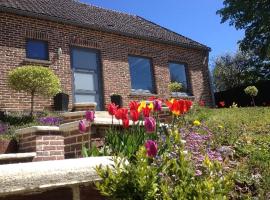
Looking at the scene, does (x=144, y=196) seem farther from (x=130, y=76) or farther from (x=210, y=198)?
(x=130, y=76)

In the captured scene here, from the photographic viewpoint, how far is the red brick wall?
13.7m

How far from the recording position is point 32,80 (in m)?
12.1

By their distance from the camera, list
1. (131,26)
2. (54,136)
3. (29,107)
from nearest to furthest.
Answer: (54,136)
(29,107)
(131,26)

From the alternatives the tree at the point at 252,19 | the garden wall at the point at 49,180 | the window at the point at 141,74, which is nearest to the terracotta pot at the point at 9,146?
the garden wall at the point at 49,180

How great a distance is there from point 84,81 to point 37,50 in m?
2.17

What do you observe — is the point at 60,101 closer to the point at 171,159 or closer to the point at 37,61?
the point at 37,61

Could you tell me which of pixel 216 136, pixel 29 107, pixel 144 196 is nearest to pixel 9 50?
pixel 29 107

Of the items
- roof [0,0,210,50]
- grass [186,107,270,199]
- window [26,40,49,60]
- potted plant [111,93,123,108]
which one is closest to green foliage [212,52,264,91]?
roof [0,0,210,50]

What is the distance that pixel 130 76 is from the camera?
17.4m

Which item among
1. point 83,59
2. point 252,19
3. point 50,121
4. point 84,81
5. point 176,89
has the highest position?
point 252,19

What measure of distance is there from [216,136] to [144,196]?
486cm

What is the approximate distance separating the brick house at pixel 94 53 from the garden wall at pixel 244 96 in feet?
12.7

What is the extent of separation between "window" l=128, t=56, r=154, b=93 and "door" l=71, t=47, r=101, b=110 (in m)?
1.78

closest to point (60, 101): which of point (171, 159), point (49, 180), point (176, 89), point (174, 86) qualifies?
point (174, 86)
